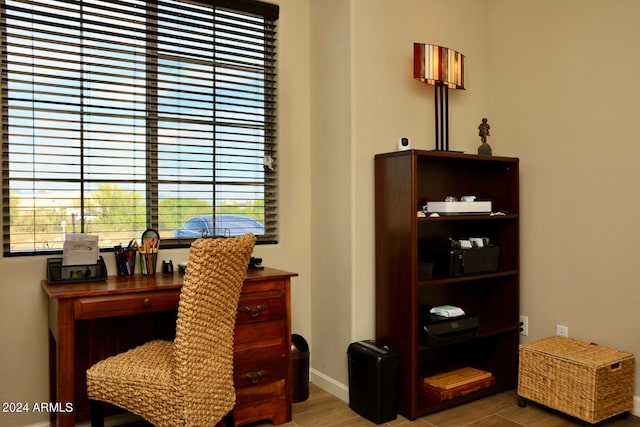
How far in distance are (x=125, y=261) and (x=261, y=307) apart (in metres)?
0.74

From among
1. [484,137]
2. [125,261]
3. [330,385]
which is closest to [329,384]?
[330,385]

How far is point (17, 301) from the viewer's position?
2.46 metres

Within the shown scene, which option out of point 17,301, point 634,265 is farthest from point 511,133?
point 17,301

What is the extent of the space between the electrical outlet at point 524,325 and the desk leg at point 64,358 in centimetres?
260

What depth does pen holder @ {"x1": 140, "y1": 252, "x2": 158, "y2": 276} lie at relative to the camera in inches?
104

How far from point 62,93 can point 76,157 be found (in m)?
0.33

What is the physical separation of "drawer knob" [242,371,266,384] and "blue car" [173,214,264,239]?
88 cm

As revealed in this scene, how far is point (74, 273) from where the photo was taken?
2.39 meters

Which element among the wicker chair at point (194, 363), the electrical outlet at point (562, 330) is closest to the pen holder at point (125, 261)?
the wicker chair at point (194, 363)

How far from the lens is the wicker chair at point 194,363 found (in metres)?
1.94

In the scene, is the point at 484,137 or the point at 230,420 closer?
the point at 230,420

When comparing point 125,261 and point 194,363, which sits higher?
point 125,261

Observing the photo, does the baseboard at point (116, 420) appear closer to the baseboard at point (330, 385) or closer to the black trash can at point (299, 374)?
the black trash can at point (299, 374)

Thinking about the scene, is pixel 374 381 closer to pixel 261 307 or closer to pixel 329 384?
pixel 329 384
